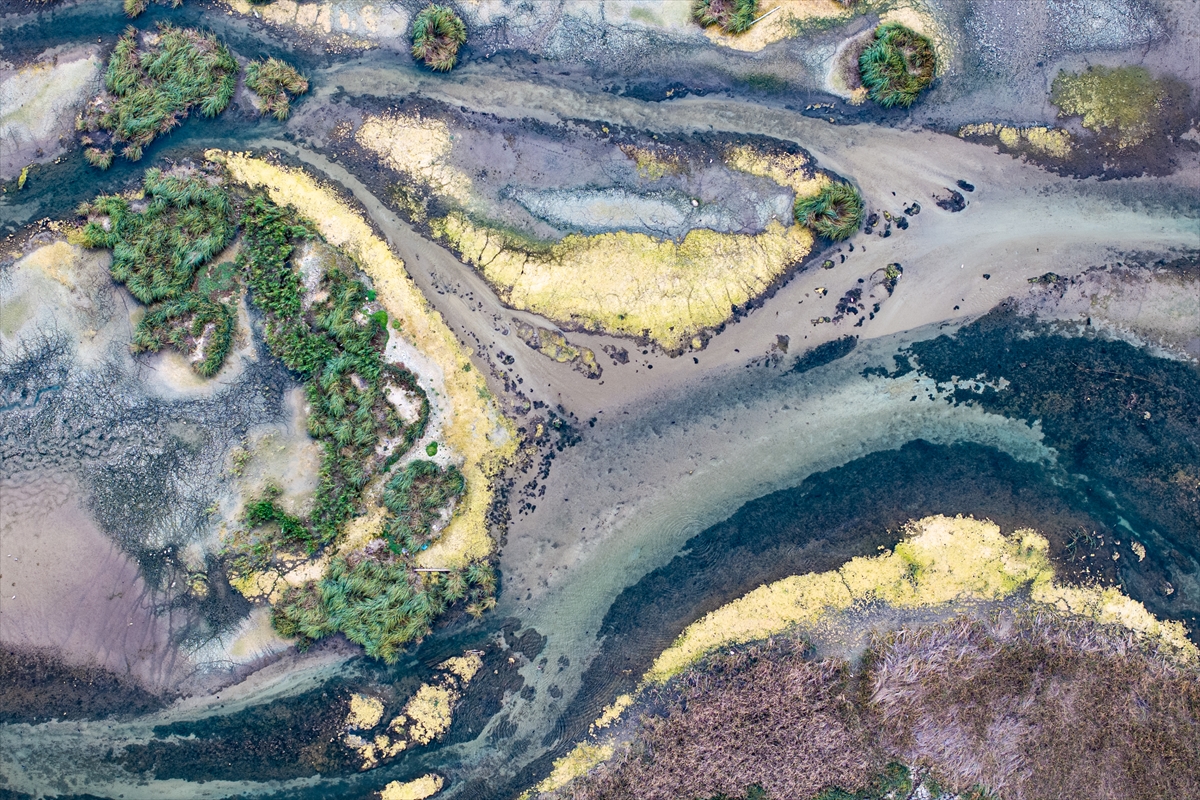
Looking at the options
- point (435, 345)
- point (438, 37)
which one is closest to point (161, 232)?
point (435, 345)

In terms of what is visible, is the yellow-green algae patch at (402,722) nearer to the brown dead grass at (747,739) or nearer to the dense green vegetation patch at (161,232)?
the brown dead grass at (747,739)

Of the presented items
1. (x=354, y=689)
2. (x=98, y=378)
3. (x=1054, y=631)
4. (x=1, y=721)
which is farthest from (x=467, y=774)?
(x=1054, y=631)

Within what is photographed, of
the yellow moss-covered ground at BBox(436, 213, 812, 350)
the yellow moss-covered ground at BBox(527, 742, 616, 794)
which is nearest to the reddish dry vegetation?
the yellow moss-covered ground at BBox(527, 742, 616, 794)

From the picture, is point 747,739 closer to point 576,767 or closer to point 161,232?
point 576,767

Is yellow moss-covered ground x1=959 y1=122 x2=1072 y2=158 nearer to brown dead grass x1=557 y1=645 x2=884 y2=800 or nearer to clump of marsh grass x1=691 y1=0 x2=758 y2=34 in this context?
clump of marsh grass x1=691 y1=0 x2=758 y2=34

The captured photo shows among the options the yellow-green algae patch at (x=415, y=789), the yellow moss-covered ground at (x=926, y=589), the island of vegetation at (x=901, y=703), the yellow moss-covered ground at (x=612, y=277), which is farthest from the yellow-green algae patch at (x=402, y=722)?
the yellow moss-covered ground at (x=612, y=277)

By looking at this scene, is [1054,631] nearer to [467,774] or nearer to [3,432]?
[467,774]
